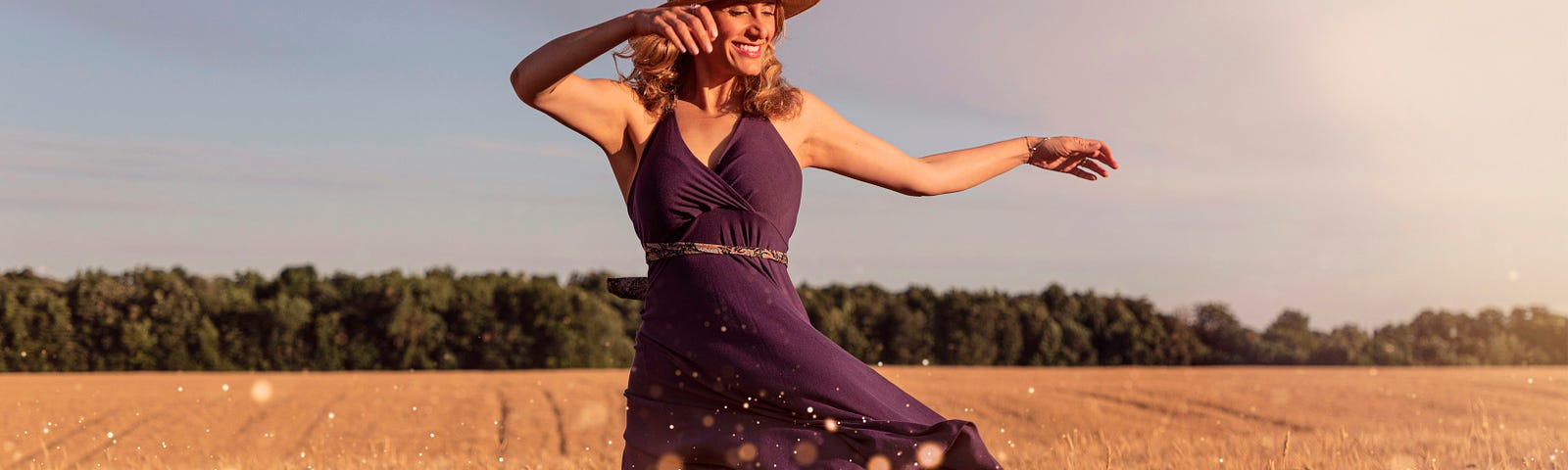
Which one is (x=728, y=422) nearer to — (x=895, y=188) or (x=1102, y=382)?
(x=895, y=188)

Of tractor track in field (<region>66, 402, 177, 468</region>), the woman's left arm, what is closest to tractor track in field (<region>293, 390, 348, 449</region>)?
tractor track in field (<region>66, 402, 177, 468</region>)

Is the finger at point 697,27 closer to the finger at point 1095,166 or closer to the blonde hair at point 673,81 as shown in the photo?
the blonde hair at point 673,81

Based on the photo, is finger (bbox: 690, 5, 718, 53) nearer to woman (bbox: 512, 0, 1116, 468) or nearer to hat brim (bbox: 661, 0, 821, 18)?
woman (bbox: 512, 0, 1116, 468)

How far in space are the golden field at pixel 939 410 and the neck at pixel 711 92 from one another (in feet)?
10.3

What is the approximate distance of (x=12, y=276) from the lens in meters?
37.6

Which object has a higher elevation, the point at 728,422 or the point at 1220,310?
the point at 1220,310

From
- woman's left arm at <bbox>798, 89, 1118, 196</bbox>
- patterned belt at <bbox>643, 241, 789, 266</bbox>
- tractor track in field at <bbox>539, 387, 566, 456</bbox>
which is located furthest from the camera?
tractor track in field at <bbox>539, 387, 566, 456</bbox>

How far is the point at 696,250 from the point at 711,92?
0.66 m


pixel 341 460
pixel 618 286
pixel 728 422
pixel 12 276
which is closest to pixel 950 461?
pixel 728 422

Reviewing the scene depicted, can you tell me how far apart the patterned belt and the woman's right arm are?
411 mm

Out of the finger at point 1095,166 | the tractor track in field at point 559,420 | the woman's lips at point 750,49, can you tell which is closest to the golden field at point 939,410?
the tractor track in field at point 559,420

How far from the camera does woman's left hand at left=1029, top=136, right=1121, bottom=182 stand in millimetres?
5059

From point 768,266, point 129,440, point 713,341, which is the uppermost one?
point 768,266

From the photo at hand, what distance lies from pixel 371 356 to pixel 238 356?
3.83m
